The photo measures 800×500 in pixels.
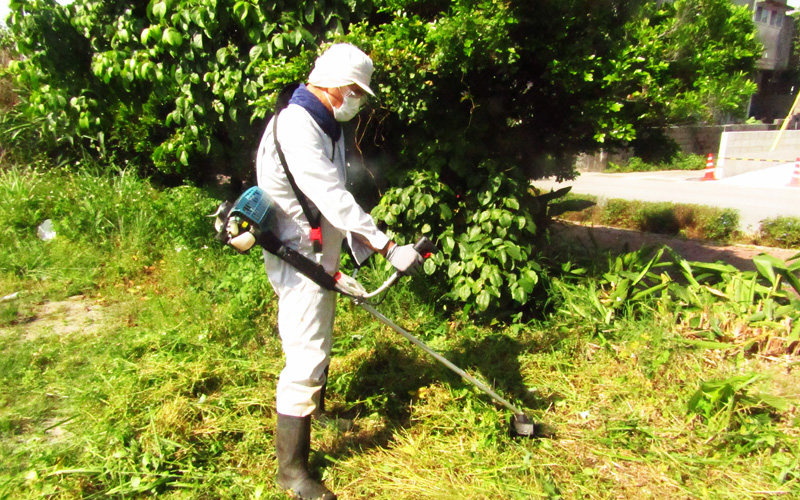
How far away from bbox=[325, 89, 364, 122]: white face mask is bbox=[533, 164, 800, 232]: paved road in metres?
6.51

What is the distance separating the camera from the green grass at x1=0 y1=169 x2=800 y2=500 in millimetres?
2953

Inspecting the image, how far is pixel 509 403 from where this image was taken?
339 cm

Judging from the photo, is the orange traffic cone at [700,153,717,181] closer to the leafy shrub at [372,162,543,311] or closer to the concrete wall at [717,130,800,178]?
the concrete wall at [717,130,800,178]

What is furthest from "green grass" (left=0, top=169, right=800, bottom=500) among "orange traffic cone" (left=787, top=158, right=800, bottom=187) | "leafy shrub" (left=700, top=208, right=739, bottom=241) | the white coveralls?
"orange traffic cone" (left=787, top=158, right=800, bottom=187)

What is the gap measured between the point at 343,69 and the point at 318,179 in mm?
522

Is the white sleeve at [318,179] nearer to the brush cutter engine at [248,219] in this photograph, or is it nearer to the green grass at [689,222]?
the brush cutter engine at [248,219]

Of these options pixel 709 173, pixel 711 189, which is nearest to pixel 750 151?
pixel 709 173

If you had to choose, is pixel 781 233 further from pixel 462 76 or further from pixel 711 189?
pixel 711 189

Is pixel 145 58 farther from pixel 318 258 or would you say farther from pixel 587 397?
pixel 587 397

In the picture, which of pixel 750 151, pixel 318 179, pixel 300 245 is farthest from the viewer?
pixel 750 151

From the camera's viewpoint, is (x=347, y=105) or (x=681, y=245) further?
(x=681, y=245)

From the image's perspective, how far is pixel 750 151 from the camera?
17.7 meters


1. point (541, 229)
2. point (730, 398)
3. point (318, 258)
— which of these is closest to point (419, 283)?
point (541, 229)

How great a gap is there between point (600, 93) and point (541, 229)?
45.2 inches
